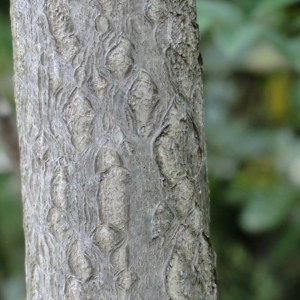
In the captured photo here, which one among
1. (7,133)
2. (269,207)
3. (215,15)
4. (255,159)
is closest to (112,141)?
(215,15)

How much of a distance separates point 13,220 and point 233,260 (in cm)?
122

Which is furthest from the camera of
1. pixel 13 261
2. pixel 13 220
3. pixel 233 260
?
pixel 13 261

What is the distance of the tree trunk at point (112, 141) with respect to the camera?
0.65 meters

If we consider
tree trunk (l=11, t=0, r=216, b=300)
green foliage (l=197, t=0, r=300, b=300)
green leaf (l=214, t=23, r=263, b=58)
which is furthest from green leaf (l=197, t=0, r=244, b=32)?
tree trunk (l=11, t=0, r=216, b=300)

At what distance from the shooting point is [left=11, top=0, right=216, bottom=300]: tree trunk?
0.65 m

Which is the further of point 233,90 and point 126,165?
point 233,90

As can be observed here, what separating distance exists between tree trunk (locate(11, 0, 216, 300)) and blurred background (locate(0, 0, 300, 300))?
3.52ft

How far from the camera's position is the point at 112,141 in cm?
65

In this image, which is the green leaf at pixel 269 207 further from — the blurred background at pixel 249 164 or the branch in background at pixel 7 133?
the branch in background at pixel 7 133

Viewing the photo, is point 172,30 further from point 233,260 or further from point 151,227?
point 233,260

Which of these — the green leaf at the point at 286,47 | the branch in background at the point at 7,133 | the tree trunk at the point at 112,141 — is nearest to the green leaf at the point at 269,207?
the green leaf at the point at 286,47

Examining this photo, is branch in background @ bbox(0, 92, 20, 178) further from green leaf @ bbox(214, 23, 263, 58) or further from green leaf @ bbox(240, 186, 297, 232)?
green leaf @ bbox(240, 186, 297, 232)

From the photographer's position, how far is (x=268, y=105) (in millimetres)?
2672

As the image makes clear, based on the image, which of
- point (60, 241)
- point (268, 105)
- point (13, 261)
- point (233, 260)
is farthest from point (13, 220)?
point (60, 241)
